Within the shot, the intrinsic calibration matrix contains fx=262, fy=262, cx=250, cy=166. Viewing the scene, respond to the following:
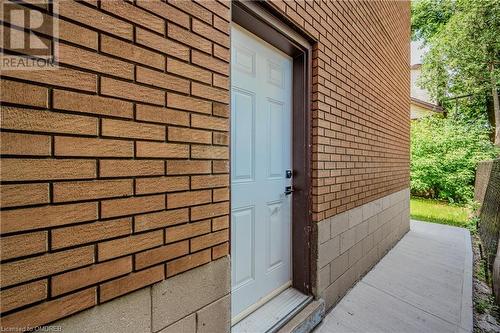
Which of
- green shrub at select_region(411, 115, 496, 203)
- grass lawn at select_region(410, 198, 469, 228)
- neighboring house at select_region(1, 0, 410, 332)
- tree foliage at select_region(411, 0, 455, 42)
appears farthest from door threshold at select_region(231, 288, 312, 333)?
tree foliage at select_region(411, 0, 455, 42)

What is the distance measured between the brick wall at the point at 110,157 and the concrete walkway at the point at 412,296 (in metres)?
1.89

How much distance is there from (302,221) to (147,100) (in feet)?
5.90

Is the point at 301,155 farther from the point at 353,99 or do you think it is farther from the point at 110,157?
the point at 110,157

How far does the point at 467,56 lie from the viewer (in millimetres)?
10797

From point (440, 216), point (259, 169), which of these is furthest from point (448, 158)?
point (259, 169)

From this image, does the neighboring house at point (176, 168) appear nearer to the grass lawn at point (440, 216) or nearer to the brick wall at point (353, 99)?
the brick wall at point (353, 99)

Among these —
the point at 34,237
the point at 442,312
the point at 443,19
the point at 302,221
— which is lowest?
the point at 442,312

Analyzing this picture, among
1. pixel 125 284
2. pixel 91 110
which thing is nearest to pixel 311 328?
pixel 125 284

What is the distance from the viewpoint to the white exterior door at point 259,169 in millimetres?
1999

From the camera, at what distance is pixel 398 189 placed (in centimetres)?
500

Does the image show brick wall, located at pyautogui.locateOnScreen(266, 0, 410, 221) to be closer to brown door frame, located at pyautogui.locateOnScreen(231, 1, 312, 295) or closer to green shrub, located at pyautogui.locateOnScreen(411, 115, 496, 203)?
brown door frame, located at pyautogui.locateOnScreen(231, 1, 312, 295)

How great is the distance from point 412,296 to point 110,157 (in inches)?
134

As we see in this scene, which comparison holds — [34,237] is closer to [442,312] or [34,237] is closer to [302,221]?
[302,221]

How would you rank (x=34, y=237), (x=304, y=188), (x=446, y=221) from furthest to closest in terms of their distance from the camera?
(x=446, y=221)
(x=304, y=188)
(x=34, y=237)
